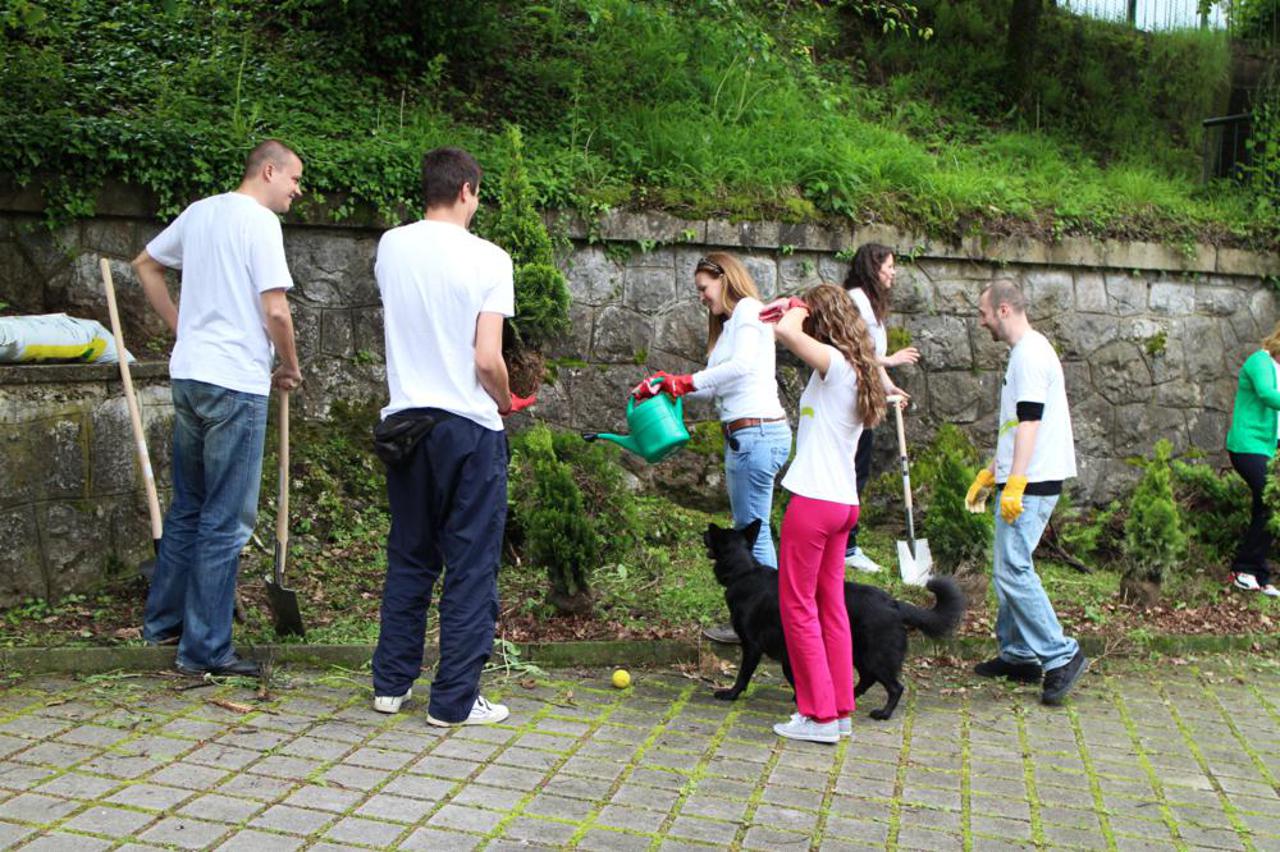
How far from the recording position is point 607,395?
338 inches

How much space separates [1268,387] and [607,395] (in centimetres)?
422

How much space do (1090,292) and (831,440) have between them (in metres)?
5.87

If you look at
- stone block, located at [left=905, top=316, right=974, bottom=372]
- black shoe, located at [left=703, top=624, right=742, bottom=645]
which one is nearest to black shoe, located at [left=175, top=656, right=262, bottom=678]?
black shoe, located at [left=703, top=624, right=742, bottom=645]

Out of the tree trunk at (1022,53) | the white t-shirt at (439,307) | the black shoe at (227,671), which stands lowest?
the black shoe at (227,671)

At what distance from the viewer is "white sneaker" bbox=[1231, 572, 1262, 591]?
7.93 m

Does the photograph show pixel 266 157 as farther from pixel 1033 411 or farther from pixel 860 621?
pixel 1033 411

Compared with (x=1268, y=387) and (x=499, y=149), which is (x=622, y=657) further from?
(x=1268, y=387)

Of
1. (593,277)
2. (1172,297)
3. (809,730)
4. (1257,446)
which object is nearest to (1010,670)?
(809,730)

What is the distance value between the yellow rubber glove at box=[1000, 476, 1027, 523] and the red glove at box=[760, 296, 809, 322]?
1260 mm

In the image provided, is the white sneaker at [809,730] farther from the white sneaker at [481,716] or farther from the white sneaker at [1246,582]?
the white sneaker at [1246,582]

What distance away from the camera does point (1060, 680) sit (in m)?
5.59

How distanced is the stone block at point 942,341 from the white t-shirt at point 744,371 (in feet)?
11.6

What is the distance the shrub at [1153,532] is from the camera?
6.98m

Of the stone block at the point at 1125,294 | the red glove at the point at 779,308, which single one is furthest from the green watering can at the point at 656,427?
the stone block at the point at 1125,294
